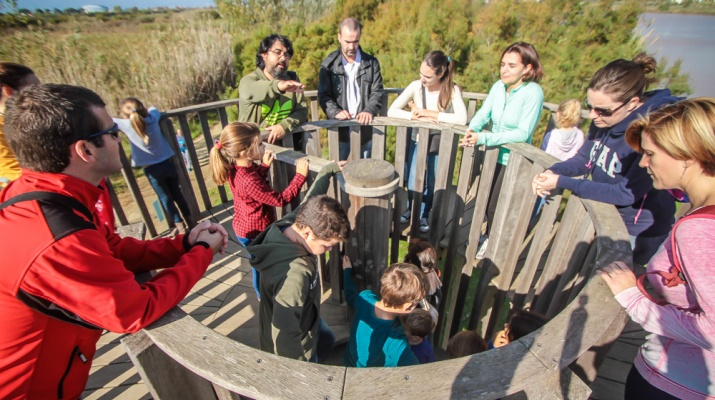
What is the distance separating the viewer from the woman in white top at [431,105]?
11.0 feet

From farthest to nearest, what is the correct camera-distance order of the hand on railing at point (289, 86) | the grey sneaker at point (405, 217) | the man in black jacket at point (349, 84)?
1. the grey sneaker at point (405, 217)
2. the man in black jacket at point (349, 84)
3. the hand on railing at point (289, 86)

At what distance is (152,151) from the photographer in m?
3.56

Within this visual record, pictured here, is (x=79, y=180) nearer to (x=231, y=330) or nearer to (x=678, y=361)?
(x=231, y=330)

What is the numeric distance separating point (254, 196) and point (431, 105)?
2092mm

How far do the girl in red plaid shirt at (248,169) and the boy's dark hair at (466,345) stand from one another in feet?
4.67

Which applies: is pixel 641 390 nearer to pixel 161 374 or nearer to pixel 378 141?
pixel 161 374

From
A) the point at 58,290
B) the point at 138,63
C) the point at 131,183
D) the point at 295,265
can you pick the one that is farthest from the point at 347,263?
the point at 138,63

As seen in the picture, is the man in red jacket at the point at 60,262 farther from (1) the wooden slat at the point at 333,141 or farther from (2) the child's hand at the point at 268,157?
(1) the wooden slat at the point at 333,141

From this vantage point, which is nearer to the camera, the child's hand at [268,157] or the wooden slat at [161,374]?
the wooden slat at [161,374]

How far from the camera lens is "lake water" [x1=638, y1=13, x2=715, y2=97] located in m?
9.74

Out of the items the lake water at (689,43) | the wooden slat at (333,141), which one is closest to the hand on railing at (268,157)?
the wooden slat at (333,141)

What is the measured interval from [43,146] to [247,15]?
16640mm

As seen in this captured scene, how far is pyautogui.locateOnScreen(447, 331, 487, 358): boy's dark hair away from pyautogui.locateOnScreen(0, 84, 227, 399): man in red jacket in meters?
1.59

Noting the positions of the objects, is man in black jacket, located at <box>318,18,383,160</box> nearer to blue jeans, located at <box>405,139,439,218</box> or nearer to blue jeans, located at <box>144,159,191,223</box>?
blue jeans, located at <box>405,139,439,218</box>
